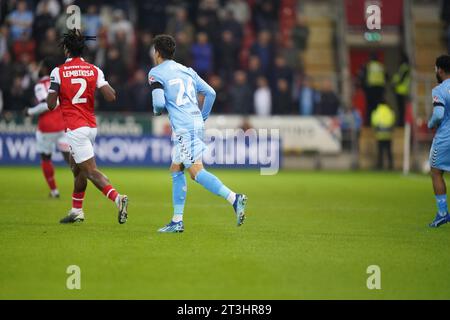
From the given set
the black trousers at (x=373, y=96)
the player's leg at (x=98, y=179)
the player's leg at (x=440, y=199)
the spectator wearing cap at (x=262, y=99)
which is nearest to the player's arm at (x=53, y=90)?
the player's leg at (x=98, y=179)

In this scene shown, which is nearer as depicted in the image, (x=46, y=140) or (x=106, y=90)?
(x=106, y=90)

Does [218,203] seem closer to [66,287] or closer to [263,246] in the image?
[263,246]

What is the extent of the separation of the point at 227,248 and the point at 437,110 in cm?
372

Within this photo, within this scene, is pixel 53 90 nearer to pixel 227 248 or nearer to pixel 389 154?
pixel 227 248

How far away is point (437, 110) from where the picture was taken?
11.8 meters

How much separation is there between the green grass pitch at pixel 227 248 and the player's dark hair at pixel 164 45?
7.08ft

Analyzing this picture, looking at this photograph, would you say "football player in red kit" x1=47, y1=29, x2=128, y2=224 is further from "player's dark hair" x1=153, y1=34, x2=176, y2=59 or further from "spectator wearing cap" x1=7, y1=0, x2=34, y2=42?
"spectator wearing cap" x1=7, y1=0, x2=34, y2=42

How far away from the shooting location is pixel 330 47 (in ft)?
100

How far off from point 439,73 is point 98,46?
50.2 ft

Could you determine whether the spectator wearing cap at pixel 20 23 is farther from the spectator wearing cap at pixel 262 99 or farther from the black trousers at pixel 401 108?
the black trousers at pixel 401 108

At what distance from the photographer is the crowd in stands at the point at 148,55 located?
2538 cm

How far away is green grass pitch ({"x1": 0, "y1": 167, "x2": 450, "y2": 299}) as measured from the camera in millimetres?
7602

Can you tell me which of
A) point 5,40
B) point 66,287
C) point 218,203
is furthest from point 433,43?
point 66,287

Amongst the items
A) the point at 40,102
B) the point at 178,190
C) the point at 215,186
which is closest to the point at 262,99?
the point at 40,102
